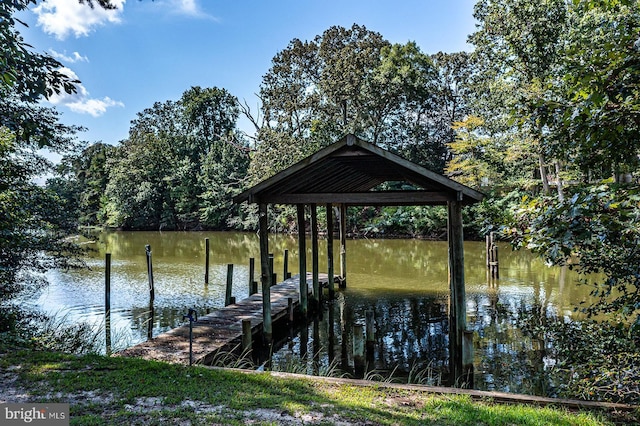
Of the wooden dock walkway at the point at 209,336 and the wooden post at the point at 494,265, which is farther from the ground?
the wooden post at the point at 494,265

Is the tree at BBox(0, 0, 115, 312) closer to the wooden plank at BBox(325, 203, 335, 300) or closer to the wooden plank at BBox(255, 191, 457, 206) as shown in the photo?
the wooden plank at BBox(255, 191, 457, 206)

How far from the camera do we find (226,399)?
4.63 m

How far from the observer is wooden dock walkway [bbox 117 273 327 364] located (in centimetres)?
712

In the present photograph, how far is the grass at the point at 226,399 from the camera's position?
4.17 meters

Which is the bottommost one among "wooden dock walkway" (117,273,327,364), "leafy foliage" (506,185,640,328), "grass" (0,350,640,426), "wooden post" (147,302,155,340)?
"wooden post" (147,302,155,340)

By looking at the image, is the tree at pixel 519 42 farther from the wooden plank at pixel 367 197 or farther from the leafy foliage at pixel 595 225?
the leafy foliage at pixel 595 225

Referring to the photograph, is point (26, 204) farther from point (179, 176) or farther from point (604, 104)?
point (179, 176)

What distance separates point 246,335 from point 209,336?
0.95 metres

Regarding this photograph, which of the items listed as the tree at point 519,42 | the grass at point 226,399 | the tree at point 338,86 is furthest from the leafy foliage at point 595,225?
the tree at point 338,86

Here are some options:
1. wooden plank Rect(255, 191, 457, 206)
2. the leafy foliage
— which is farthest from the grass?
wooden plank Rect(255, 191, 457, 206)

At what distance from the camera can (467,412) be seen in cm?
450

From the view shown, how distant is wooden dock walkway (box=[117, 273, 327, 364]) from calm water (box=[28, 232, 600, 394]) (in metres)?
0.96

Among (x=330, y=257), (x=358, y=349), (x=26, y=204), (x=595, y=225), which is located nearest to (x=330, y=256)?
(x=330, y=257)

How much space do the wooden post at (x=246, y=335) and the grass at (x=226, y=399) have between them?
2.06 metres
